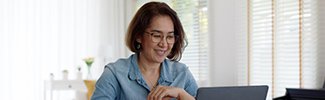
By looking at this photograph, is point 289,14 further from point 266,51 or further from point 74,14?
point 74,14

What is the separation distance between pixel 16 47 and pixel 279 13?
2.96m

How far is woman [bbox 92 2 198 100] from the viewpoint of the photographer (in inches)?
51.6

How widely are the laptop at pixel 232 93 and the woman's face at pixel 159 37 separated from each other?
9.6 inches

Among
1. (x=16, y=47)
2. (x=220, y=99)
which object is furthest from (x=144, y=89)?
(x=16, y=47)

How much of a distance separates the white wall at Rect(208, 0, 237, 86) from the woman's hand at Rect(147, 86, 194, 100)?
2045mm

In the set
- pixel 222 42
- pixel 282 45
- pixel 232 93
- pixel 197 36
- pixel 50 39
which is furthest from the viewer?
pixel 50 39

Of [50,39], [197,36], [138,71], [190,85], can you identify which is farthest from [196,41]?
[138,71]

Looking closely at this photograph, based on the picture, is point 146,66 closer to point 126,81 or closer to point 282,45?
point 126,81

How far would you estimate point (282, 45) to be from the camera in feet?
9.23

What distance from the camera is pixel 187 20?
407 centimetres

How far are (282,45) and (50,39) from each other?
2858mm

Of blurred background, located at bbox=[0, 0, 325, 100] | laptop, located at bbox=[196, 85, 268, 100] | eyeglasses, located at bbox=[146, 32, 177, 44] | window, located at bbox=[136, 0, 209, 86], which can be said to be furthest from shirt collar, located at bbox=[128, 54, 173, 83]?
window, located at bbox=[136, 0, 209, 86]

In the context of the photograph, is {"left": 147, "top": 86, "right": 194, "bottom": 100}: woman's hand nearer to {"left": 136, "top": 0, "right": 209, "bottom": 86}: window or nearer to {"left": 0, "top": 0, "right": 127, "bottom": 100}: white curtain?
{"left": 136, "top": 0, "right": 209, "bottom": 86}: window

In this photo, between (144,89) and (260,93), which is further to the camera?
(144,89)
